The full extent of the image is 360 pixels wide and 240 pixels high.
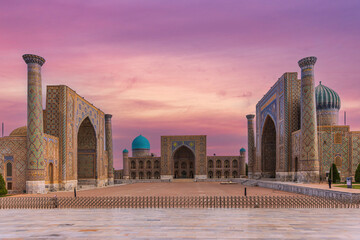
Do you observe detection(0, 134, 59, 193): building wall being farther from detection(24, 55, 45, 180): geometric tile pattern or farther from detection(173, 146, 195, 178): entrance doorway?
detection(173, 146, 195, 178): entrance doorway

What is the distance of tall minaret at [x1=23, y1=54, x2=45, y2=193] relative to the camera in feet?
84.3

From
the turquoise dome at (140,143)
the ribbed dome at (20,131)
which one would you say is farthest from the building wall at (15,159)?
the turquoise dome at (140,143)

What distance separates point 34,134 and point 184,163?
151ft

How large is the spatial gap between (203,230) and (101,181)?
35522mm

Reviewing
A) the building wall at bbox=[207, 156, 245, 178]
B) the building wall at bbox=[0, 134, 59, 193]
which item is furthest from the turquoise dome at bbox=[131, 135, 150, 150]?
the building wall at bbox=[0, 134, 59, 193]

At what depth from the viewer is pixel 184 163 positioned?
228 feet

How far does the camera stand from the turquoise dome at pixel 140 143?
75125 millimetres

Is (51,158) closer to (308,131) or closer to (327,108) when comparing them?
(308,131)

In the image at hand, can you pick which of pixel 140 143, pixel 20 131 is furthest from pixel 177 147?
pixel 20 131

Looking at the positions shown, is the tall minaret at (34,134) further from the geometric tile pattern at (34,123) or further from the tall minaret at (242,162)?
the tall minaret at (242,162)

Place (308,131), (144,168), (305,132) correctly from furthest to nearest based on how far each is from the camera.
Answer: (144,168)
(305,132)
(308,131)

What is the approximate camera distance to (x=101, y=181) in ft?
143

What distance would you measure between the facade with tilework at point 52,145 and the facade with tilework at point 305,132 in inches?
848

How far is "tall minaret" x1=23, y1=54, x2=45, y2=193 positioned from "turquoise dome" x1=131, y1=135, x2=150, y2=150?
48752 mm
